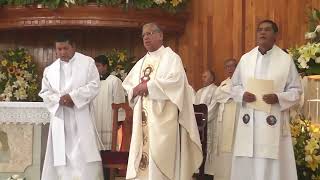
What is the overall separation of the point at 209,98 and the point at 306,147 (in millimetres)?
3044

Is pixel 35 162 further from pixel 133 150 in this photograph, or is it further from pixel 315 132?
pixel 315 132

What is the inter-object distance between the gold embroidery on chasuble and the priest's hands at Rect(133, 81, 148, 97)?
0.08 meters

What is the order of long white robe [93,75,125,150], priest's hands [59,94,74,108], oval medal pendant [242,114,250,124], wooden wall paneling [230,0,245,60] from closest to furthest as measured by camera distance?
1. oval medal pendant [242,114,250,124]
2. priest's hands [59,94,74,108]
3. long white robe [93,75,125,150]
4. wooden wall paneling [230,0,245,60]

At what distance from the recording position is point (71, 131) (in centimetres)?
617

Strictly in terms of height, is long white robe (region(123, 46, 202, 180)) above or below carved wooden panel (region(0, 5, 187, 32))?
below

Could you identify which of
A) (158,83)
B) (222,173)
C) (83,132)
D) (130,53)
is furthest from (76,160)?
(130,53)

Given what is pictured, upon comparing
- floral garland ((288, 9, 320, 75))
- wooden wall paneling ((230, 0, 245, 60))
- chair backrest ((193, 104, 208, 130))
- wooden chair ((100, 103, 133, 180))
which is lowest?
wooden chair ((100, 103, 133, 180))

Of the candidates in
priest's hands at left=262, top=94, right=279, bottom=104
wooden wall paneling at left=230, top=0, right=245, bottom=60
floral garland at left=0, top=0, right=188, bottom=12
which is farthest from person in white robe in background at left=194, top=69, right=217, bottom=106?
priest's hands at left=262, top=94, right=279, bottom=104

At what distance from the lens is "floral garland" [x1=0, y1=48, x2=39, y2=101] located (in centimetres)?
890

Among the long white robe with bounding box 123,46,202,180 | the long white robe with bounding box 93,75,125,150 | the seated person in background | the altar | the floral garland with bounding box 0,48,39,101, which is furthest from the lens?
the floral garland with bounding box 0,48,39,101

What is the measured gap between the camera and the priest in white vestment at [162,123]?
5516 mm

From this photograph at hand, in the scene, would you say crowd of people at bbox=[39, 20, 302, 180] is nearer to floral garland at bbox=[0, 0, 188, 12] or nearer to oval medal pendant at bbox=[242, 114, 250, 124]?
oval medal pendant at bbox=[242, 114, 250, 124]

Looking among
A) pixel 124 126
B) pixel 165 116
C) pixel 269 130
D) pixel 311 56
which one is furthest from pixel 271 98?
pixel 124 126

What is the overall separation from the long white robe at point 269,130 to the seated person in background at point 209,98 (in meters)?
2.60
